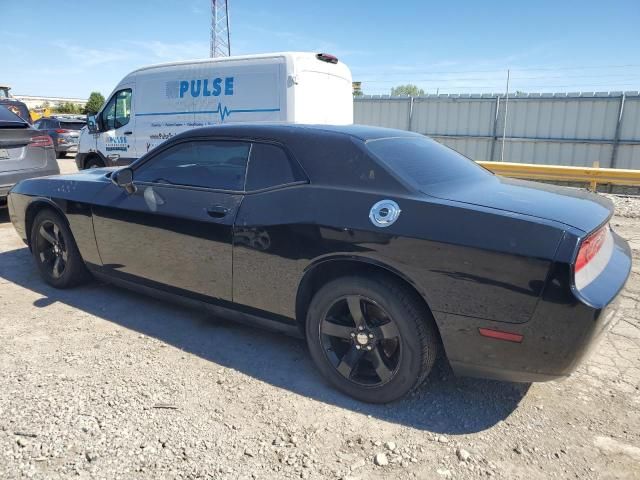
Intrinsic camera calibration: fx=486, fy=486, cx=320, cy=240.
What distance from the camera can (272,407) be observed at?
8.80 feet

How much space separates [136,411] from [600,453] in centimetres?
234

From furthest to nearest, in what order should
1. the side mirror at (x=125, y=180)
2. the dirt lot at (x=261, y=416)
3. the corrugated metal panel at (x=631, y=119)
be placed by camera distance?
the corrugated metal panel at (x=631, y=119) < the side mirror at (x=125, y=180) < the dirt lot at (x=261, y=416)

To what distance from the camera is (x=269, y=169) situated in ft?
9.90

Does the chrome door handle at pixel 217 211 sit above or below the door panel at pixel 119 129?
below

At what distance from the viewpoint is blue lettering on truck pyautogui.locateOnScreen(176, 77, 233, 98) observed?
7969 mm

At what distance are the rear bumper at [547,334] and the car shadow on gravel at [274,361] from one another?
0.33m

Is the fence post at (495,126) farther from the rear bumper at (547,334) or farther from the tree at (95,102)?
the tree at (95,102)

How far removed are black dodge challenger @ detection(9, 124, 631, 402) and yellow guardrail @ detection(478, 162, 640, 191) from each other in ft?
23.8

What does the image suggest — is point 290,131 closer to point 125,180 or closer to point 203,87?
point 125,180

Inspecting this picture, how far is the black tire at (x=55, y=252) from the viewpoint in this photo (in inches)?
166

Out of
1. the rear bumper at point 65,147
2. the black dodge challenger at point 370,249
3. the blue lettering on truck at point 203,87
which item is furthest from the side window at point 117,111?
the rear bumper at point 65,147

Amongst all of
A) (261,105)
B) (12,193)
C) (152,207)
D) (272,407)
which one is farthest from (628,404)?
(261,105)

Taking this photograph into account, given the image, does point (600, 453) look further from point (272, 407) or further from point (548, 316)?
point (272, 407)

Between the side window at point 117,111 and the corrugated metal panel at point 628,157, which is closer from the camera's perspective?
the side window at point 117,111
